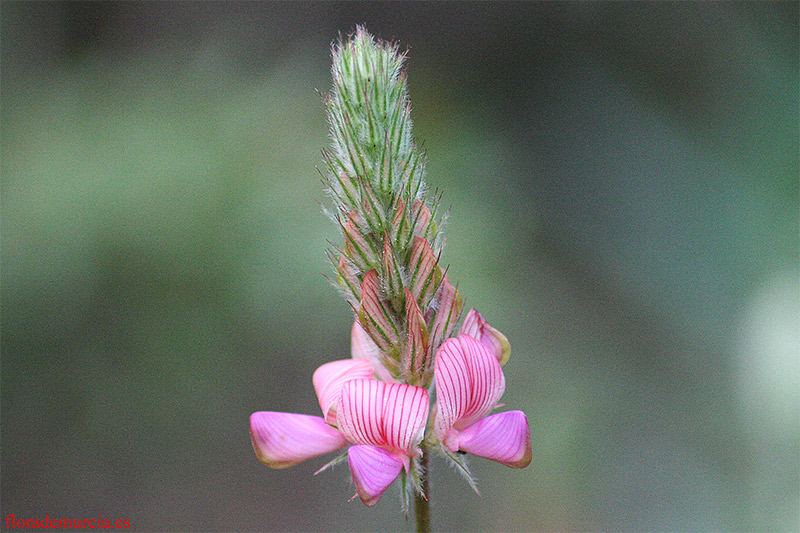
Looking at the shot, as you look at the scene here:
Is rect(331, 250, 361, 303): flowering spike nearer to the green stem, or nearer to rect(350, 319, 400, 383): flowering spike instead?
rect(350, 319, 400, 383): flowering spike

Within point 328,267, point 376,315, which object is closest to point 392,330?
point 376,315

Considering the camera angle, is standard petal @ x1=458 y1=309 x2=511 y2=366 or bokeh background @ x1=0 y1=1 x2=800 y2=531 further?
bokeh background @ x1=0 y1=1 x2=800 y2=531

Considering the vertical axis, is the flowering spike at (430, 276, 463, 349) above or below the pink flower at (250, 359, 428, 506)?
above

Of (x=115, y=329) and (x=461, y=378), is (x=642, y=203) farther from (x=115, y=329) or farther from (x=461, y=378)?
(x=461, y=378)

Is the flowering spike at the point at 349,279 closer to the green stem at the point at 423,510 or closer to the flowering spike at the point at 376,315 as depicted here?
the flowering spike at the point at 376,315

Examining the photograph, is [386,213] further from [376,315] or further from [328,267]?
[328,267]

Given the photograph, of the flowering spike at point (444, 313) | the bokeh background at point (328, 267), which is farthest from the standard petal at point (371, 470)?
the bokeh background at point (328, 267)

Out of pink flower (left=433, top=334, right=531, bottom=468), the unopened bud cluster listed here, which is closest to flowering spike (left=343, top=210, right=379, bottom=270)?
the unopened bud cluster
